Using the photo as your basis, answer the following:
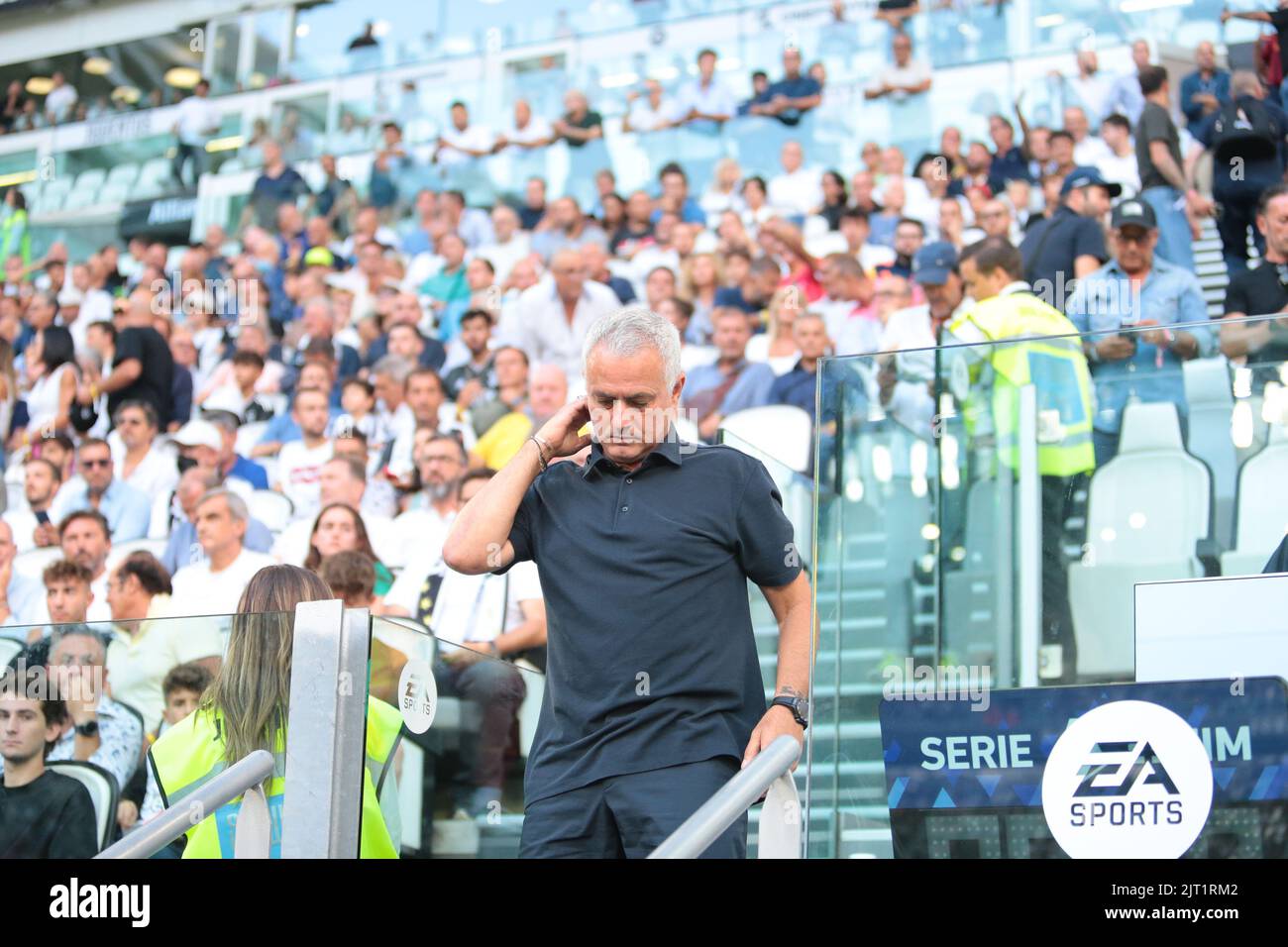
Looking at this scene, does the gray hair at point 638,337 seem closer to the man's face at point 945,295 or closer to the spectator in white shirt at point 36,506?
the man's face at point 945,295

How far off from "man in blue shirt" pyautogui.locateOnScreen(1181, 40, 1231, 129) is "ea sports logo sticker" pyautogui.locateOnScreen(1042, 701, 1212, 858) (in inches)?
251

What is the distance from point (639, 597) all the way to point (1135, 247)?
441cm

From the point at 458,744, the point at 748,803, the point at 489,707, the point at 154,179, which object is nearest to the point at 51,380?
the point at 154,179

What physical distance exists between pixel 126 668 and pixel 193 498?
194 inches

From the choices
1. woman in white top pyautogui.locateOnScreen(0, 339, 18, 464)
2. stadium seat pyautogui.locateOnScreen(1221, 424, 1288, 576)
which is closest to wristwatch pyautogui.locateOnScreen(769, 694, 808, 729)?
stadium seat pyautogui.locateOnScreen(1221, 424, 1288, 576)

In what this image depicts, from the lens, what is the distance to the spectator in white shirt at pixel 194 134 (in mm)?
14734

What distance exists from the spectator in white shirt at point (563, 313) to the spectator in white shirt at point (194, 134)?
20.4ft

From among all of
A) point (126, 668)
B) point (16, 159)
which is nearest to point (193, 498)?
point (126, 668)

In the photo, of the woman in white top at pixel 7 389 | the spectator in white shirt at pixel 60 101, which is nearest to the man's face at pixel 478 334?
the woman in white top at pixel 7 389

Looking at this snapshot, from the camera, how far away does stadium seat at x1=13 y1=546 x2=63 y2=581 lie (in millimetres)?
8414

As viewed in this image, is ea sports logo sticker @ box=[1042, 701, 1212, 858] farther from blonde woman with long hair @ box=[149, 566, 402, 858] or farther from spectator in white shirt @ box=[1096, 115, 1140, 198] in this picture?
spectator in white shirt @ box=[1096, 115, 1140, 198]

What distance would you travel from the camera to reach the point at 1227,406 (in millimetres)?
3820

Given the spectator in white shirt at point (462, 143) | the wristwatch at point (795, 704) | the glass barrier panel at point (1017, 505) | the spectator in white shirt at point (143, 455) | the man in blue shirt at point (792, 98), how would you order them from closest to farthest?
the wristwatch at point (795, 704), the glass barrier panel at point (1017, 505), the spectator in white shirt at point (143, 455), the man in blue shirt at point (792, 98), the spectator in white shirt at point (462, 143)

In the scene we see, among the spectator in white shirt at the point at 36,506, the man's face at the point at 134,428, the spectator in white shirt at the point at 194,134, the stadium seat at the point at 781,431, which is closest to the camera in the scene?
the stadium seat at the point at 781,431
